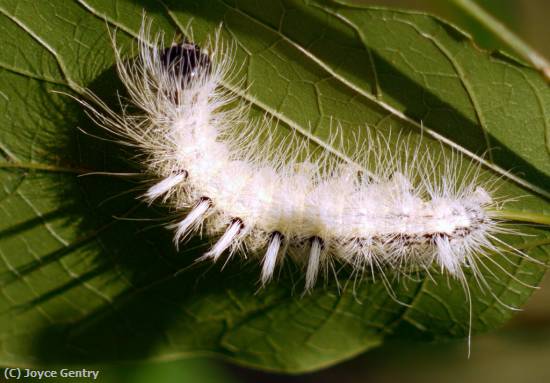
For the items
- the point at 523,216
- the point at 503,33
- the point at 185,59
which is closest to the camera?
the point at 503,33

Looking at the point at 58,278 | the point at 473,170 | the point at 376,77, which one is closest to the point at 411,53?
the point at 376,77

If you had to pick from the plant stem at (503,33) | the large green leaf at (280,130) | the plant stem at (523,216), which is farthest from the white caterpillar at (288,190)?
the plant stem at (503,33)

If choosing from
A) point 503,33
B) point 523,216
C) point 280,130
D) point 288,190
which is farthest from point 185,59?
point 523,216

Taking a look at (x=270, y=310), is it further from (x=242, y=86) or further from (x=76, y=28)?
(x=76, y=28)

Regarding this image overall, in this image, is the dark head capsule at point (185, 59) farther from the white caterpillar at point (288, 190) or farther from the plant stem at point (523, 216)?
the plant stem at point (523, 216)

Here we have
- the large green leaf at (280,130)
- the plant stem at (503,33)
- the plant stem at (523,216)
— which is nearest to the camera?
the plant stem at (503,33)

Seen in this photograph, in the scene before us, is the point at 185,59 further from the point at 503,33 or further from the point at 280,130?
the point at 503,33
